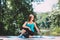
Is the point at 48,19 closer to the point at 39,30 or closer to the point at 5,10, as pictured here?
the point at 39,30

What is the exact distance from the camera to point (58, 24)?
1825 millimetres

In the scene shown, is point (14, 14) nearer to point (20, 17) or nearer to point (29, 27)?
point (20, 17)

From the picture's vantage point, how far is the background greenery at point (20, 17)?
1827mm

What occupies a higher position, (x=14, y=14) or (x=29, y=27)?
(x=14, y=14)

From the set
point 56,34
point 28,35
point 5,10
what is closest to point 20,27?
point 28,35

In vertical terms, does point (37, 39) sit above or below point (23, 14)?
below

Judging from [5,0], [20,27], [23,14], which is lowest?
[20,27]

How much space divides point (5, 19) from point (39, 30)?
363 millimetres

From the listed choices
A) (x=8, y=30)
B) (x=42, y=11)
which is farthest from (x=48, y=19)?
(x=8, y=30)

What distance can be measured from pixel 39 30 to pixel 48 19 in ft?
0.47

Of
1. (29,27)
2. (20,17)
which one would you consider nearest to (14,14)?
(20,17)

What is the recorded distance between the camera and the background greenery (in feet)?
5.99

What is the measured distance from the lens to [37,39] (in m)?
1.82

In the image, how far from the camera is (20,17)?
1.84m
